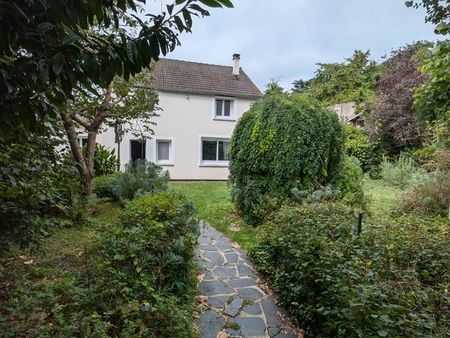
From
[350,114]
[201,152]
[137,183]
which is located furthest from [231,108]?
[350,114]

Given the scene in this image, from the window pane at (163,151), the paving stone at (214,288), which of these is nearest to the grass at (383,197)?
the paving stone at (214,288)

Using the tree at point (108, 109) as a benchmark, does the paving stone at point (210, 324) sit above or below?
below

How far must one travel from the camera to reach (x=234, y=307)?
391 centimetres

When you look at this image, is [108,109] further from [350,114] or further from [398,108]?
[350,114]

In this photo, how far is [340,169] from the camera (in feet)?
25.2

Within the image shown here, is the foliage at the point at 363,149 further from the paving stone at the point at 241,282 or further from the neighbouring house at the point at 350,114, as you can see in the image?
the paving stone at the point at 241,282

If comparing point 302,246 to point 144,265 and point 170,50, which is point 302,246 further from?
point 170,50

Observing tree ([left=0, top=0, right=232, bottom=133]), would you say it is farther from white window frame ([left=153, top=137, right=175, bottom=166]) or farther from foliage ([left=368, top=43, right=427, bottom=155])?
foliage ([left=368, top=43, right=427, bottom=155])

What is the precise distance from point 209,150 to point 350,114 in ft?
40.1

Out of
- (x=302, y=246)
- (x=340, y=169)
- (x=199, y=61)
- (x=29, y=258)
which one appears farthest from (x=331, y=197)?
(x=199, y=61)

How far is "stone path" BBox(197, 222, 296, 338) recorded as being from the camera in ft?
11.3

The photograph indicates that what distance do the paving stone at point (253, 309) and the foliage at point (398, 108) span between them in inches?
497

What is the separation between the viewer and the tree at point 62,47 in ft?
3.84

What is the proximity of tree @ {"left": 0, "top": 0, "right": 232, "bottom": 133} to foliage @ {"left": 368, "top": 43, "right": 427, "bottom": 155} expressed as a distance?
578 inches
